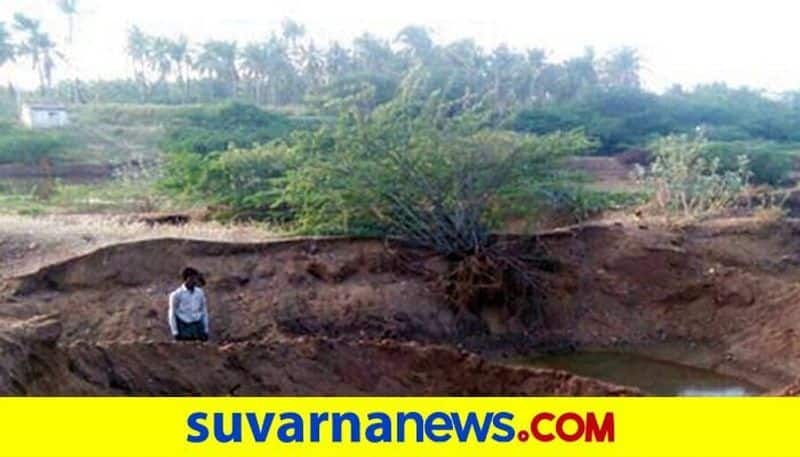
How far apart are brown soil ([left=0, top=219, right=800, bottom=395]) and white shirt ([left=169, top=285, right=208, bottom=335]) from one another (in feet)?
1.74

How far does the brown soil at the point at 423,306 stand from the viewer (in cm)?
803

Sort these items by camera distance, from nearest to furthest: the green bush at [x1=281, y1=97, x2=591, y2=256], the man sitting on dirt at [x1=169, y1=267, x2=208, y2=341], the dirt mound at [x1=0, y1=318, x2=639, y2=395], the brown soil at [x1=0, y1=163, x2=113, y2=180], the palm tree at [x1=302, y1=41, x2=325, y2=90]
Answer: the dirt mound at [x1=0, y1=318, x2=639, y2=395] < the man sitting on dirt at [x1=169, y1=267, x2=208, y2=341] < the green bush at [x1=281, y1=97, x2=591, y2=256] < the brown soil at [x1=0, y1=163, x2=113, y2=180] < the palm tree at [x1=302, y1=41, x2=325, y2=90]

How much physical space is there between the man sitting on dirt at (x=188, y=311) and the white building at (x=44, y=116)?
26334 millimetres

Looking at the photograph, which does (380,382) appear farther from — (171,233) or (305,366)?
(171,233)

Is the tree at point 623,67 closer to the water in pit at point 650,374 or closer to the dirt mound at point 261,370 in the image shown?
the water in pit at point 650,374

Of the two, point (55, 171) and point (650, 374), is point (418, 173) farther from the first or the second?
point (55, 171)

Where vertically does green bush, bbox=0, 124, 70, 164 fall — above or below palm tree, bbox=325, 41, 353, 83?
below

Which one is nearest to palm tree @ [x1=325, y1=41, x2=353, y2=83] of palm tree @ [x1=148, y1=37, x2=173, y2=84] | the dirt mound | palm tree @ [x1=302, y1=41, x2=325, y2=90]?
palm tree @ [x1=302, y1=41, x2=325, y2=90]

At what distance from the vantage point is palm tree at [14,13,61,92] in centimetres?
3869

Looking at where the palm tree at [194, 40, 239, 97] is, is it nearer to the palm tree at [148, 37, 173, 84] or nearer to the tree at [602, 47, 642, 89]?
the palm tree at [148, 37, 173, 84]

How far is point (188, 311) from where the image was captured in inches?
333

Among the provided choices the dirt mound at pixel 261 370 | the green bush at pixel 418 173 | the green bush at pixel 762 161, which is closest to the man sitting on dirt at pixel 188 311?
the dirt mound at pixel 261 370

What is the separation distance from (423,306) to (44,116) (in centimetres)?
2590

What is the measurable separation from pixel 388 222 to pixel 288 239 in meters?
1.50
